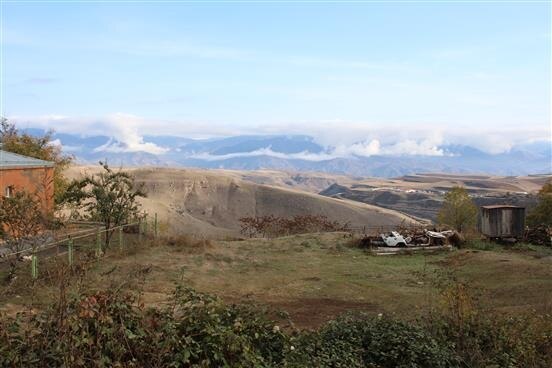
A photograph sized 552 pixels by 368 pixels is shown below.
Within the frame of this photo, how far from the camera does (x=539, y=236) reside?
85.8 ft

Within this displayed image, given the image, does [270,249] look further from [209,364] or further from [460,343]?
[209,364]

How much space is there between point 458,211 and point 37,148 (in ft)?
134

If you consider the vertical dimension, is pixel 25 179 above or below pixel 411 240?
above

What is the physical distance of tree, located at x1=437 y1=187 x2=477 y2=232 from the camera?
5319 cm

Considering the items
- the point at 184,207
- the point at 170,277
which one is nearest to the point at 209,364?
the point at 170,277

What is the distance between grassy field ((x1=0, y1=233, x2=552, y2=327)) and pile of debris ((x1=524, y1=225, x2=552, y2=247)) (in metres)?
1.93

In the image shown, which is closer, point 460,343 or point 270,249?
point 460,343

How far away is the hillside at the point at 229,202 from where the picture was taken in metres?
102

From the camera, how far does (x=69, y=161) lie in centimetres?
4422

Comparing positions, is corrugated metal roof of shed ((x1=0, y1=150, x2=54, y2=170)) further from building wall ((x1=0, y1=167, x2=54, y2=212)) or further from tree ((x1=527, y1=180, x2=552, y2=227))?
tree ((x1=527, y1=180, x2=552, y2=227))

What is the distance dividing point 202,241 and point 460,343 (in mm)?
15403

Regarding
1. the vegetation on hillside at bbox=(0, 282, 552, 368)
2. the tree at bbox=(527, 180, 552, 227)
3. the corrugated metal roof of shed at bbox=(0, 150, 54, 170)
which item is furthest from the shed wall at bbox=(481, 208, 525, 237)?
the corrugated metal roof of shed at bbox=(0, 150, 54, 170)

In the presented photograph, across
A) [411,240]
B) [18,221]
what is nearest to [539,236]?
[411,240]

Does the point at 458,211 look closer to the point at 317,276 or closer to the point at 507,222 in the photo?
the point at 507,222
